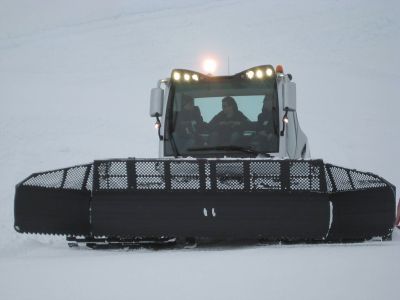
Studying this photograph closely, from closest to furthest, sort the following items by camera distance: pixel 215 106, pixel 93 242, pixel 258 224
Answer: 1. pixel 258 224
2. pixel 93 242
3. pixel 215 106

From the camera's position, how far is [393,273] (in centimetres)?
341

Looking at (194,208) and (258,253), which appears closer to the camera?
(258,253)

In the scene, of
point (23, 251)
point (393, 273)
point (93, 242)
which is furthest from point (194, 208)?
point (393, 273)

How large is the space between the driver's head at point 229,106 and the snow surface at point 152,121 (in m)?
1.86

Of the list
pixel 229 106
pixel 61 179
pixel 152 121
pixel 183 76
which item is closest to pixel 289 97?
pixel 229 106

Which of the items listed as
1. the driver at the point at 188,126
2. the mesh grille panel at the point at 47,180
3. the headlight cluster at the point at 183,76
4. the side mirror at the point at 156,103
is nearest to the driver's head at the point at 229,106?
the driver at the point at 188,126

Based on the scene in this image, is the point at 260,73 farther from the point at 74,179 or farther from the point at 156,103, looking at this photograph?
the point at 74,179

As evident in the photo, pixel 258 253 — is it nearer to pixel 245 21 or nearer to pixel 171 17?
pixel 245 21

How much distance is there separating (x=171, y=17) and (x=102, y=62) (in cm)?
927

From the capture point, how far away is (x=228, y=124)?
6.45m

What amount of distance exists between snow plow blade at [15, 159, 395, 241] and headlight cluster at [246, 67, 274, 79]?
66.1 inches

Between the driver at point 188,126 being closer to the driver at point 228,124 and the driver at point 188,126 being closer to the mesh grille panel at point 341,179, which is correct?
the driver at point 228,124

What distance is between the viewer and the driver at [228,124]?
638 centimetres

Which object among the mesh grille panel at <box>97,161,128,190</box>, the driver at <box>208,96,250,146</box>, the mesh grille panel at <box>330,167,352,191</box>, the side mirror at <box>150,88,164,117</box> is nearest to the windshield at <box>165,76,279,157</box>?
the driver at <box>208,96,250,146</box>
